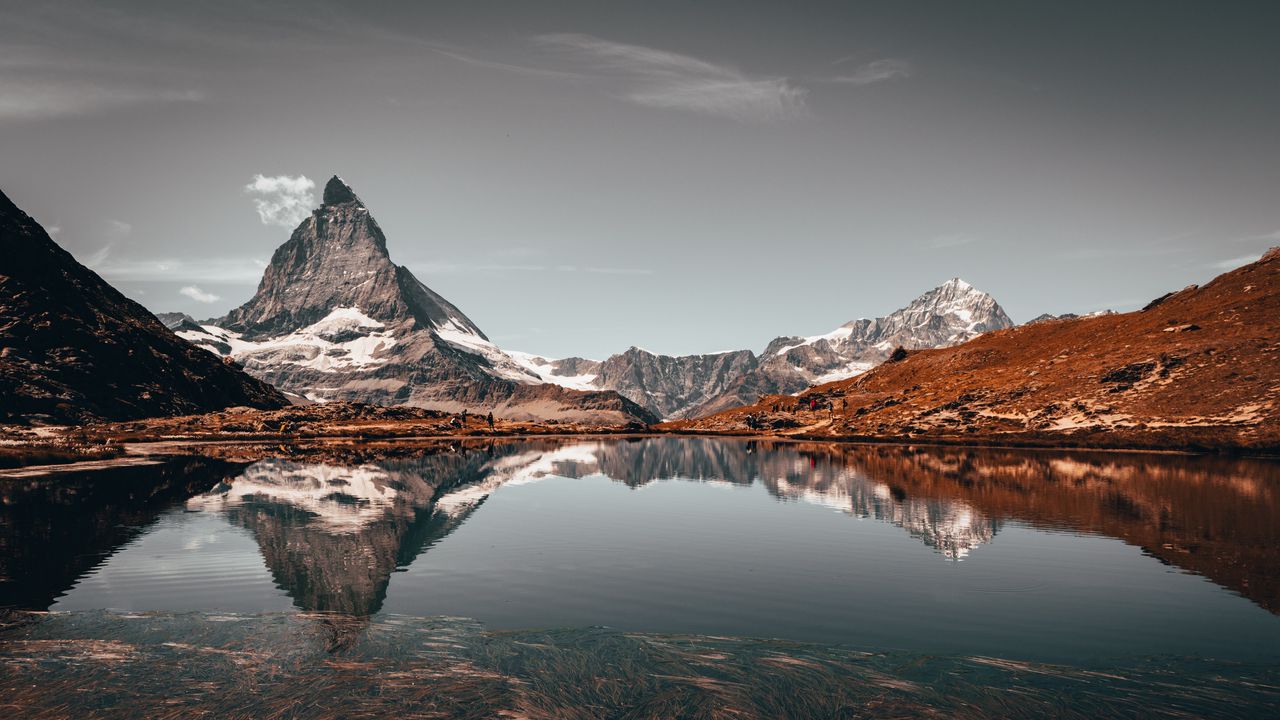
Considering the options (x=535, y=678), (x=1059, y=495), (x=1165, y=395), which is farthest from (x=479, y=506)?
(x=1165, y=395)

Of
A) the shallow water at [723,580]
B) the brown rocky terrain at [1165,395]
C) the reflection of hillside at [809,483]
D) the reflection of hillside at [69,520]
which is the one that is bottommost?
the reflection of hillside at [809,483]

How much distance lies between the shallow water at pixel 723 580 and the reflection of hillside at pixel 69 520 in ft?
→ 0.97

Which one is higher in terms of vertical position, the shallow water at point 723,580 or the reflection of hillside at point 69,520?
the reflection of hillside at point 69,520

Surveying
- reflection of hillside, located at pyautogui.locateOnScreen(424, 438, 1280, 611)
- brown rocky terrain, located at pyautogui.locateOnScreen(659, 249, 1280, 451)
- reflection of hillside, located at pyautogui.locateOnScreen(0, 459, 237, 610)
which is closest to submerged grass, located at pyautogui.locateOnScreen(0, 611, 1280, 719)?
reflection of hillside, located at pyautogui.locateOnScreen(0, 459, 237, 610)

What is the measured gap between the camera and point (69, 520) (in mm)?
50062

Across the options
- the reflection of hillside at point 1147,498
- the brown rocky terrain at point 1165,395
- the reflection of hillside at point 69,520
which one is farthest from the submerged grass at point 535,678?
the brown rocky terrain at point 1165,395

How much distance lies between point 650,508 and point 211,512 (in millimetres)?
39269

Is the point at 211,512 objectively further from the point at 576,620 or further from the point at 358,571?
the point at 576,620

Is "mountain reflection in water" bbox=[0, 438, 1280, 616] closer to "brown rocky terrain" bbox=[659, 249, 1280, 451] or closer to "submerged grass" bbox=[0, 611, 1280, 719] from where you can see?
"submerged grass" bbox=[0, 611, 1280, 719]

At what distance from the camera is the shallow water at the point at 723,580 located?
22.1 metres

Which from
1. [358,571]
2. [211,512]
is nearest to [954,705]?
[358,571]

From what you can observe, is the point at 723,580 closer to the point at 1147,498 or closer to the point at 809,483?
the point at 1147,498

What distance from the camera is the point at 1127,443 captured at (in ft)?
447

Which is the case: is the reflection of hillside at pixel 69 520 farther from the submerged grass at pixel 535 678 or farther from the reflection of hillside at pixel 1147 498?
the reflection of hillside at pixel 1147 498
